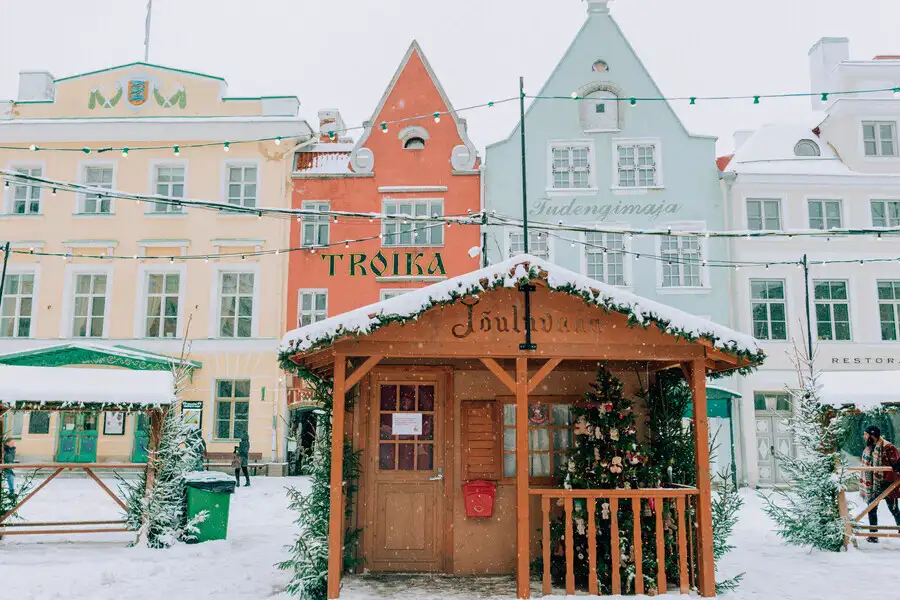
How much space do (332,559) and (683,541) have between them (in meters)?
3.51

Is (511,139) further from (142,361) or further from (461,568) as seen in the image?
(461,568)

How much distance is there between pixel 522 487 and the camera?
24.7 feet

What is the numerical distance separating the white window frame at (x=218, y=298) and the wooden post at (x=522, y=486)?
1493cm

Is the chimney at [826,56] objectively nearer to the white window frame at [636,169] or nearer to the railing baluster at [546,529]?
the white window frame at [636,169]

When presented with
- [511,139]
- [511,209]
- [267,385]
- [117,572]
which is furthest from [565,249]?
[117,572]

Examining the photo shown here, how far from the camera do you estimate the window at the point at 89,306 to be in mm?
21766

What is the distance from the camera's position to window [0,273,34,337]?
21.8 m

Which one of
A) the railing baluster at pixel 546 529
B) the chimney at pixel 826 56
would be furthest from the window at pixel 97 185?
the chimney at pixel 826 56

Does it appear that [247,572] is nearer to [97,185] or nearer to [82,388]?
[82,388]

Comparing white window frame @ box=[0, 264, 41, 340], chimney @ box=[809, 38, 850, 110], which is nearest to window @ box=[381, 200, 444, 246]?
white window frame @ box=[0, 264, 41, 340]

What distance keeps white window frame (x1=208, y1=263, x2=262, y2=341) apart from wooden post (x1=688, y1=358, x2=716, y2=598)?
613 inches

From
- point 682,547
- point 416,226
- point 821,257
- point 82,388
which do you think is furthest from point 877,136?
point 82,388

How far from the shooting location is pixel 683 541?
7.77m

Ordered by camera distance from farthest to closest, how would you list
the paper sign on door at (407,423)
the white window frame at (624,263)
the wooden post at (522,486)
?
1. the white window frame at (624,263)
2. the paper sign on door at (407,423)
3. the wooden post at (522,486)
